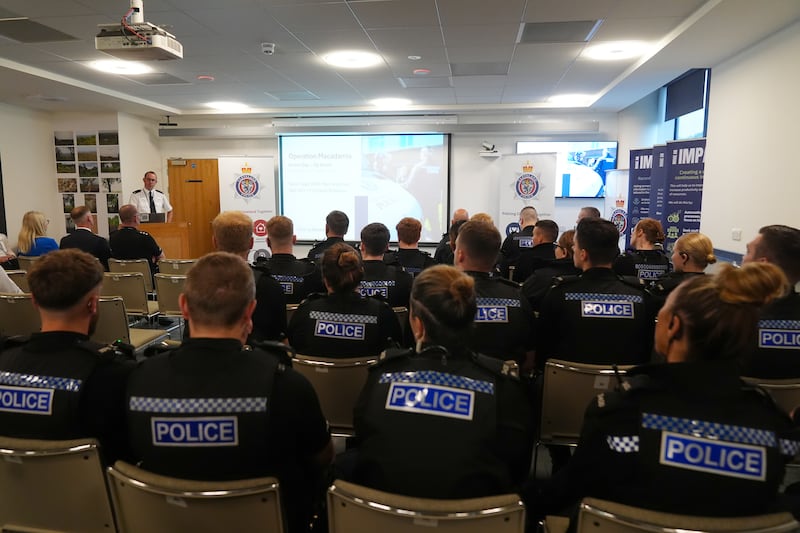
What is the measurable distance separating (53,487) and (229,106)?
8.68 m

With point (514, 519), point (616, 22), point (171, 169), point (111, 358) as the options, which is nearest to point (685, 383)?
point (514, 519)

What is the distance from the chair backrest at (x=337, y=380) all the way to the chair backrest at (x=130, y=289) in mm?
2744

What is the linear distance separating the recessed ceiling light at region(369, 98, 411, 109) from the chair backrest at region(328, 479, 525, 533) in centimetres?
806

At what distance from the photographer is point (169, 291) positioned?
439cm

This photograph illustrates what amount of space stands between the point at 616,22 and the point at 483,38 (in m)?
1.26

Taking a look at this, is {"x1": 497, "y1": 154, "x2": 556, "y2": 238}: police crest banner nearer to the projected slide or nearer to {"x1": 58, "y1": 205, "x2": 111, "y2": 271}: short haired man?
the projected slide

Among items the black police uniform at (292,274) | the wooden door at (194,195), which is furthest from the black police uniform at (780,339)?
the wooden door at (194,195)

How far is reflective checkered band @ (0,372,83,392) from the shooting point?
1477mm

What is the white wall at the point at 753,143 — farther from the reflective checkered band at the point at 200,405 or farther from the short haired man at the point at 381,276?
the reflective checkered band at the point at 200,405

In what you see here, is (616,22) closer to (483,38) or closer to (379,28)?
(483,38)

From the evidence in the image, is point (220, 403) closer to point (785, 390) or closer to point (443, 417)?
point (443, 417)

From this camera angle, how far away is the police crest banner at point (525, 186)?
345 inches

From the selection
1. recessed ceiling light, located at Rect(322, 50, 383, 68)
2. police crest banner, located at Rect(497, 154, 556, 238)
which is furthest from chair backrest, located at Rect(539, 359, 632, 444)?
police crest banner, located at Rect(497, 154, 556, 238)

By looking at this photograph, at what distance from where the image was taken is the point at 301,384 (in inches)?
57.7
